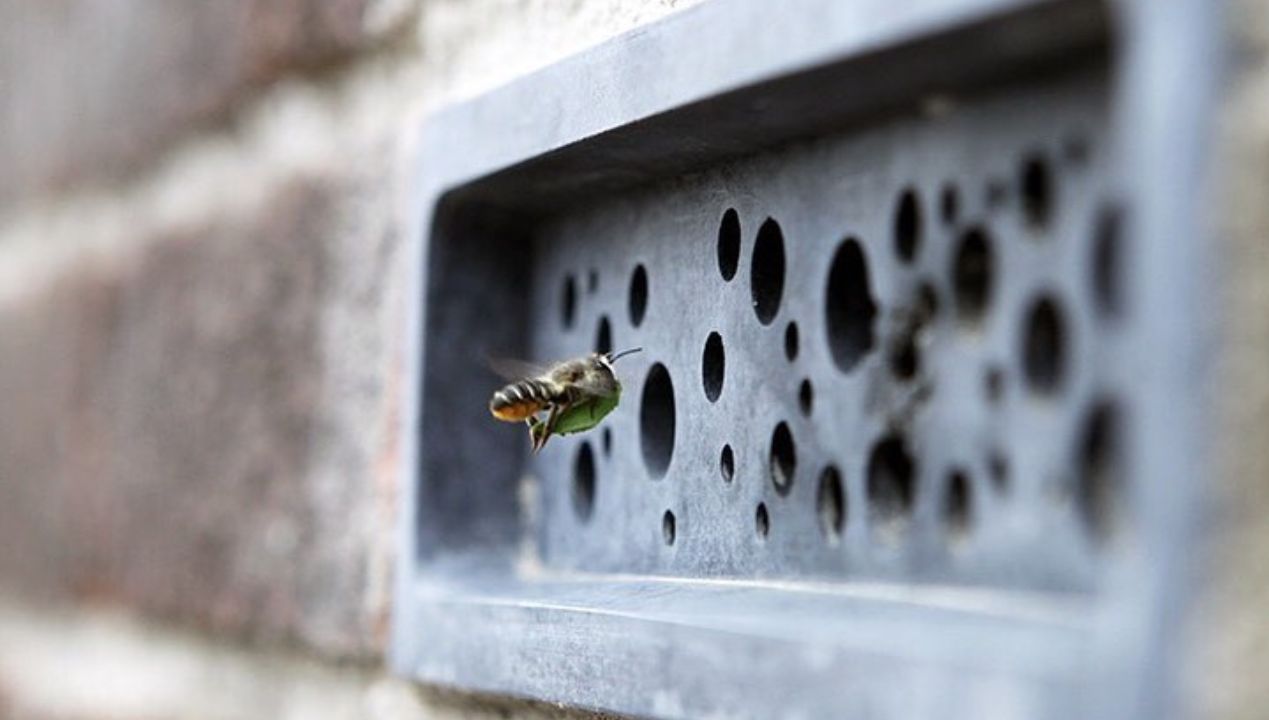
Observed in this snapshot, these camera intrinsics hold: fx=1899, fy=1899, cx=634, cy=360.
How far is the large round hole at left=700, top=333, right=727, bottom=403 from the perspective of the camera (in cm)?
50

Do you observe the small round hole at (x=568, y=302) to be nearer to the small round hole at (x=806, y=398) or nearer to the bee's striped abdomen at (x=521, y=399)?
the bee's striped abdomen at (x=521, y=399)

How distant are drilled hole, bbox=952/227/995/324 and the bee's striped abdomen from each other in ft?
0.63

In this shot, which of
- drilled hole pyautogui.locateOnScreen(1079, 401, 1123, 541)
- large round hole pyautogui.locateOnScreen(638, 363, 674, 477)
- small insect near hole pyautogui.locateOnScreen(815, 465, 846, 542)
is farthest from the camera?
large round hole pyautogui.locateOnScreen(638, 363, 674, 477)

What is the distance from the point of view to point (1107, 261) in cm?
34

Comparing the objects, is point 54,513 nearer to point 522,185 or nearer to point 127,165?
point 127,165

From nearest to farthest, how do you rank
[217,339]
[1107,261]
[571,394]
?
[1107,261], [571,394], [217,339]

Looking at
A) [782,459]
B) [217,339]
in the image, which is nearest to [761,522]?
[782,459]

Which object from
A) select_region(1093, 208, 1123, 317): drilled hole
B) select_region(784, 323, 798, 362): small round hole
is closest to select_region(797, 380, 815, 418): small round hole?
select_region(784, 323, 798, 362): small round hole

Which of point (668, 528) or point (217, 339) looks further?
point (217, 339)

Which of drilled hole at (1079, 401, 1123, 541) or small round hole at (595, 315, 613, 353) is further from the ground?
small round hole at (595, 315, 613, 353)

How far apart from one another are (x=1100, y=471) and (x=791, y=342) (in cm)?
13

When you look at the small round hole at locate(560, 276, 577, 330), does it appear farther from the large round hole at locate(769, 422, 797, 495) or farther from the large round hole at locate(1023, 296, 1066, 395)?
the large round hole at locate(1023, 296, 1066, 395)

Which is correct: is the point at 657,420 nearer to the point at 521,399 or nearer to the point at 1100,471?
the point at 521,399

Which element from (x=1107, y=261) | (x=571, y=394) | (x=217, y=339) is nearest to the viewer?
(x=1107, y=261)
